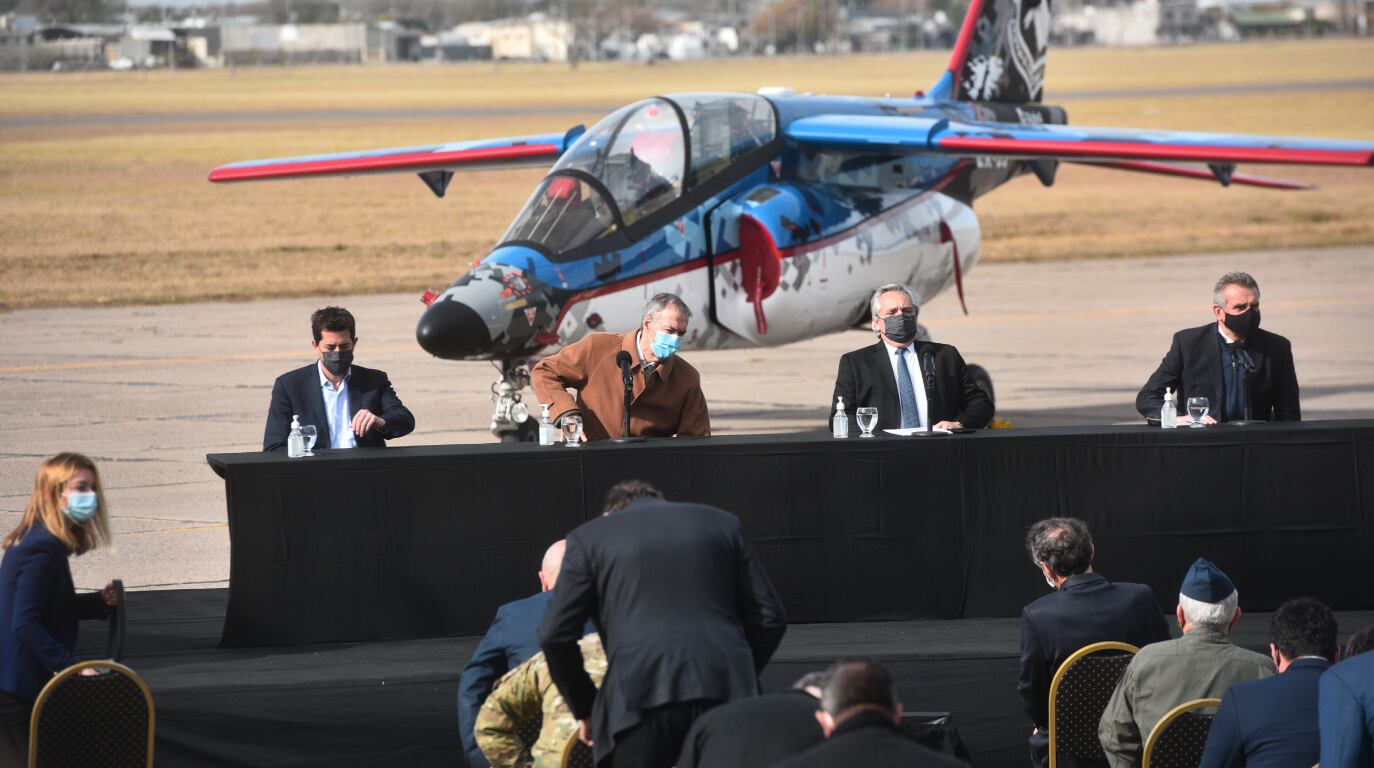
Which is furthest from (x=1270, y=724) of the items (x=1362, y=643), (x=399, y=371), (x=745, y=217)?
(x=399, y=371)

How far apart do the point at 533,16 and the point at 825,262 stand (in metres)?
119

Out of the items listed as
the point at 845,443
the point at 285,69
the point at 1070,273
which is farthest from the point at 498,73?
the point at 845,443

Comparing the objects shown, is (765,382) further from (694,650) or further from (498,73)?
(498,73)

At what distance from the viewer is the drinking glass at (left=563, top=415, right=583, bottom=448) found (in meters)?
8.51

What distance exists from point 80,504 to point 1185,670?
12.9ft

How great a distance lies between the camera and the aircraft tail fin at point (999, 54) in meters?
19.0

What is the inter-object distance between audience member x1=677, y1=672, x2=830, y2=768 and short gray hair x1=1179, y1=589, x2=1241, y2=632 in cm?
175

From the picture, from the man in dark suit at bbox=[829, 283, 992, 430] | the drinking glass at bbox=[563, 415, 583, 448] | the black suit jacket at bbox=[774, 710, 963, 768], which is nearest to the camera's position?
the black suit jacket at bbox=[774, 710, 963, 768]

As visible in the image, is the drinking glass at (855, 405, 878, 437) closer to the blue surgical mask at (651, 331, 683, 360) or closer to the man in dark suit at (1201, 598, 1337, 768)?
the blue surgical mask at (651, 331, 683, 360)

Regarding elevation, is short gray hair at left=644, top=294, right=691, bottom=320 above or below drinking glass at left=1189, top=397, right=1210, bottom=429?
above

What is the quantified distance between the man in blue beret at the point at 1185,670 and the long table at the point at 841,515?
7.91 ft

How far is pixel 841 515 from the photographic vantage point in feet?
28.1

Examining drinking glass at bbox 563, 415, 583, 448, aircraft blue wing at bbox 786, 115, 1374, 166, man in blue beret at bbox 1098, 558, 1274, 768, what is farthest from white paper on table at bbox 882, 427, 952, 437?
aircraft blue wing at bbox 786, 115, 1374, 166

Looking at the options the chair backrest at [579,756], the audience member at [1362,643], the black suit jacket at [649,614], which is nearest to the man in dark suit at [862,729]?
the black suit jacket at [649,614]
